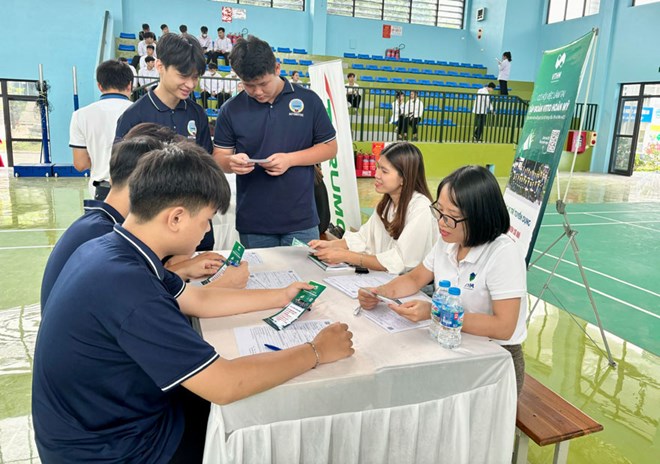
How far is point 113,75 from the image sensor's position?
327cm

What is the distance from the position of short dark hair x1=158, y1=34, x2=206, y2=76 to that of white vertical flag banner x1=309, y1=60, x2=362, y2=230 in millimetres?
1956

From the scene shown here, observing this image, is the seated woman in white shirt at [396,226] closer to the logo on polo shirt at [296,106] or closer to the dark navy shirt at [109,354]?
the logo on polo shirt at [296,106]

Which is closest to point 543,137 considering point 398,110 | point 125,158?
point 125,158

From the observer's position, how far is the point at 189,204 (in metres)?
1.11

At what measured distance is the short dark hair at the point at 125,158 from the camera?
1.49 m

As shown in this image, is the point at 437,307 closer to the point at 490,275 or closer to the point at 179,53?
the point at 490,275

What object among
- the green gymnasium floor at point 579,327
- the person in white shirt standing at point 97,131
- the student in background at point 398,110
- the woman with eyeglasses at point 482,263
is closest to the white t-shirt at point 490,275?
the woman with eyeglasses at point 482,263

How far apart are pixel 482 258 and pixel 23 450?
2005 millimetres

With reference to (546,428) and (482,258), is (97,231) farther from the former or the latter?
(546,428)

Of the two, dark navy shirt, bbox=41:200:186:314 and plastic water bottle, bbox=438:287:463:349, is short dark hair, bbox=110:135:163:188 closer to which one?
dark navy shirt, bbox=41:200:186:314

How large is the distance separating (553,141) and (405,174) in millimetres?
1095

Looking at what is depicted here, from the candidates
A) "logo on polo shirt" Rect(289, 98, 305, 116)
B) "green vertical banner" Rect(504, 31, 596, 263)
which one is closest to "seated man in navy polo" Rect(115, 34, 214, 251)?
"logo on polo shirt" Rect(289, 98, 305, 116)

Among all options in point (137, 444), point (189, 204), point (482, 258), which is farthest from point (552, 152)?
point (137, 444)

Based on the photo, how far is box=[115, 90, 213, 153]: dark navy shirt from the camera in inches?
91.7
